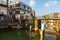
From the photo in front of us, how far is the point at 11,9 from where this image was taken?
43.6 m

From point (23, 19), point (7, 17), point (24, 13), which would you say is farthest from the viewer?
point (24, 13)

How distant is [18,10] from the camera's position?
42.6 m

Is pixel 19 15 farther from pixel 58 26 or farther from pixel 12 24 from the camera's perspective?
pixel 58 26

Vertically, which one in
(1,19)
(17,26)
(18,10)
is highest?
(18,10)

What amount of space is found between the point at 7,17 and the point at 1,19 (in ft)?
9.24

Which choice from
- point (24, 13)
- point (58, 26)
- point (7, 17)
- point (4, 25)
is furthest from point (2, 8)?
point (58, 26)

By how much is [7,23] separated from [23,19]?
6.43 metres

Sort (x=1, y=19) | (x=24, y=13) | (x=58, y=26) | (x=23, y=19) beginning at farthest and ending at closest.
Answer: (x=24, y=13) → (x=23, y=19) → (x=1, y=19) → (x=58, y=26)

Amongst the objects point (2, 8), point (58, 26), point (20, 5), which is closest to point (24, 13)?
point (20, 5)

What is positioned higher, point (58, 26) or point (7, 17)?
point (7, 17)

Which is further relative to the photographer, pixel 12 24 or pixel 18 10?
pixel 18 10

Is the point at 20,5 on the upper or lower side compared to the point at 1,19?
upper

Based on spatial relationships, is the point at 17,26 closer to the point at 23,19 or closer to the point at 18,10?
the point at 23,19

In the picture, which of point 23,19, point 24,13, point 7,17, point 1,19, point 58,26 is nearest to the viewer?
point 58,26
